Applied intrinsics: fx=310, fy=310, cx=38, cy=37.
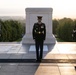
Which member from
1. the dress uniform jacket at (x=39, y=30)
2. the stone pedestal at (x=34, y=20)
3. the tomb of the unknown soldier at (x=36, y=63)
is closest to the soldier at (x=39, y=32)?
the dress uniform jacket at (x=39, y=30)

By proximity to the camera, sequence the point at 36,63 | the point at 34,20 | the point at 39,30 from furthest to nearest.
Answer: the point at 34,20, the point at 39,30, the point at 36,63

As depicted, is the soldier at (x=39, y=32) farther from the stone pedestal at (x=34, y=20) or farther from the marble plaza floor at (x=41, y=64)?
the stone pedestal at (x=34, y=20)

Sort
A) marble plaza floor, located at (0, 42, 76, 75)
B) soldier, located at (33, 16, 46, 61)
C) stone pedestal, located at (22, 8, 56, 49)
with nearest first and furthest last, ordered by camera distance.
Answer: marble plaza floor, located at (0, 42, 76, 75) → soldier, located at (33, 16, 46, 61) → stone pedestal, located at (22, 8, 56, 49)

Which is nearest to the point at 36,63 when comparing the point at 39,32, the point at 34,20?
the point at 39,32

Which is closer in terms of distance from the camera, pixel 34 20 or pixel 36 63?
pixel 36 63

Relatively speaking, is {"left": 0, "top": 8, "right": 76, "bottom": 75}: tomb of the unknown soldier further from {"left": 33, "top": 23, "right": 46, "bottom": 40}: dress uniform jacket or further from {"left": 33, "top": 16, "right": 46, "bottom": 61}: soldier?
{"left": 33, "top": 23, "right": 46, "bottom": 40}: dress uniform jacket

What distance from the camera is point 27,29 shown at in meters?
13.2

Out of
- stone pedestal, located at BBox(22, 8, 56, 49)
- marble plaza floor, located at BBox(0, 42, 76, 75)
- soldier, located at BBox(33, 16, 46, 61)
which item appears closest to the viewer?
marble plaza floor, located at BBox(0, 42, 76, 75)

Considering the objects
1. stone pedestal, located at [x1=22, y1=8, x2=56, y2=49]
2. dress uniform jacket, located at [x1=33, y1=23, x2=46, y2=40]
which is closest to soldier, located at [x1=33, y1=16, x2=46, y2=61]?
dress uniform jacket, located at [x1=33, y1=23, x2=46, y2=40]

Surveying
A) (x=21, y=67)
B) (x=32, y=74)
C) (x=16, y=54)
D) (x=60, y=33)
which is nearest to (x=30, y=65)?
(x=21, y=67)

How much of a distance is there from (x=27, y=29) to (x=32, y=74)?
6133 mm

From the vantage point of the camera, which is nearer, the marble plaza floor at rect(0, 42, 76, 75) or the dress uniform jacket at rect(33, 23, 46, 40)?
the marble plaza floor at rect(0, 42, 76, 75)

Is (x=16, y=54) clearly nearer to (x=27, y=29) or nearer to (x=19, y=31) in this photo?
(x=27, y=29)

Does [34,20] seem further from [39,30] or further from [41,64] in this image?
[41,64]
